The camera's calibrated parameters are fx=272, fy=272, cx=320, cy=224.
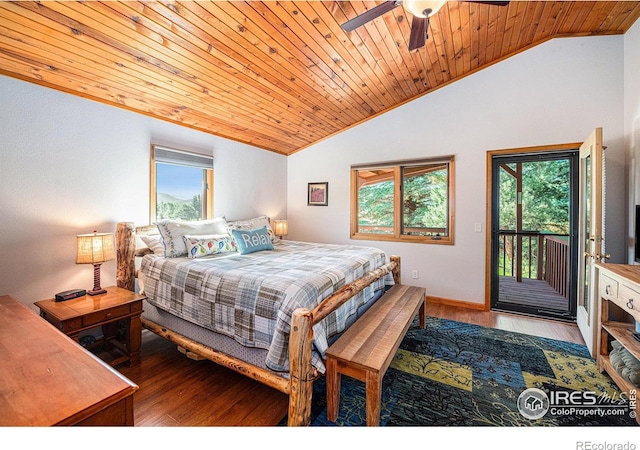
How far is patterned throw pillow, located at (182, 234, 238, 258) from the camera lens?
8.71ft

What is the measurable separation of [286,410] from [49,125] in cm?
296

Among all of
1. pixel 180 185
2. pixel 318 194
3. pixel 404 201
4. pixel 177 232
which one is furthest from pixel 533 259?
pixel 180 185

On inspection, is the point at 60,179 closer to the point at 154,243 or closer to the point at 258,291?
the point at 154,243

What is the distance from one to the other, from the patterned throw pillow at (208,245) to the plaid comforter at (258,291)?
0.29 feet

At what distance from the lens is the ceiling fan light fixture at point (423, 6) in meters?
1.54

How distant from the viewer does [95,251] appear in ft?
7.38

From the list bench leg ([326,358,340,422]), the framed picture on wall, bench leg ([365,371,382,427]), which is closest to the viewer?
bench leg ([365,371,382,427])

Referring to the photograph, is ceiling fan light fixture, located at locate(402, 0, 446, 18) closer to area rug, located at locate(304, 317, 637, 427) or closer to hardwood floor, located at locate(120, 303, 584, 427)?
area rug, located at locate(304, 317, 637, 427)

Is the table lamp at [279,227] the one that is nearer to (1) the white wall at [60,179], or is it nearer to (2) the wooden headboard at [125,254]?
(1) the white wall at [60,179]

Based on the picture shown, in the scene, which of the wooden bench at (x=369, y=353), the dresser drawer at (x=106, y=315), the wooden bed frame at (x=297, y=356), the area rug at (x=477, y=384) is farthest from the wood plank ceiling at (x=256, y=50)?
the area rug at (x=477, y=384)

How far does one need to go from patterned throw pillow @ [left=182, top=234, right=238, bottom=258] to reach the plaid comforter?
88mm

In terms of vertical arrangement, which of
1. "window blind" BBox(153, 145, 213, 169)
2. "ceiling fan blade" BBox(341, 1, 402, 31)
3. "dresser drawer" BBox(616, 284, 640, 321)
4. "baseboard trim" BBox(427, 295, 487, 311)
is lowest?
"baseboard trim" BBox(427, 295, 487, 311)

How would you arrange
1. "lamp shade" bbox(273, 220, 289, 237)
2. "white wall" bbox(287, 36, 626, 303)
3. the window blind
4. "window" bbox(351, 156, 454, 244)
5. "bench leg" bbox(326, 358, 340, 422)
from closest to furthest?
"bench leg" bbox(326, 358, 340, 422)
"white wall" bbox(287, 36, 626, 303)
the window blind
"window" bbox(351, 156, 454, 244)
"lamp shade" bbox(273, 220, 289, 237)

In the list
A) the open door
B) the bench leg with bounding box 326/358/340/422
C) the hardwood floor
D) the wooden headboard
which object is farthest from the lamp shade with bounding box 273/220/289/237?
the open door
